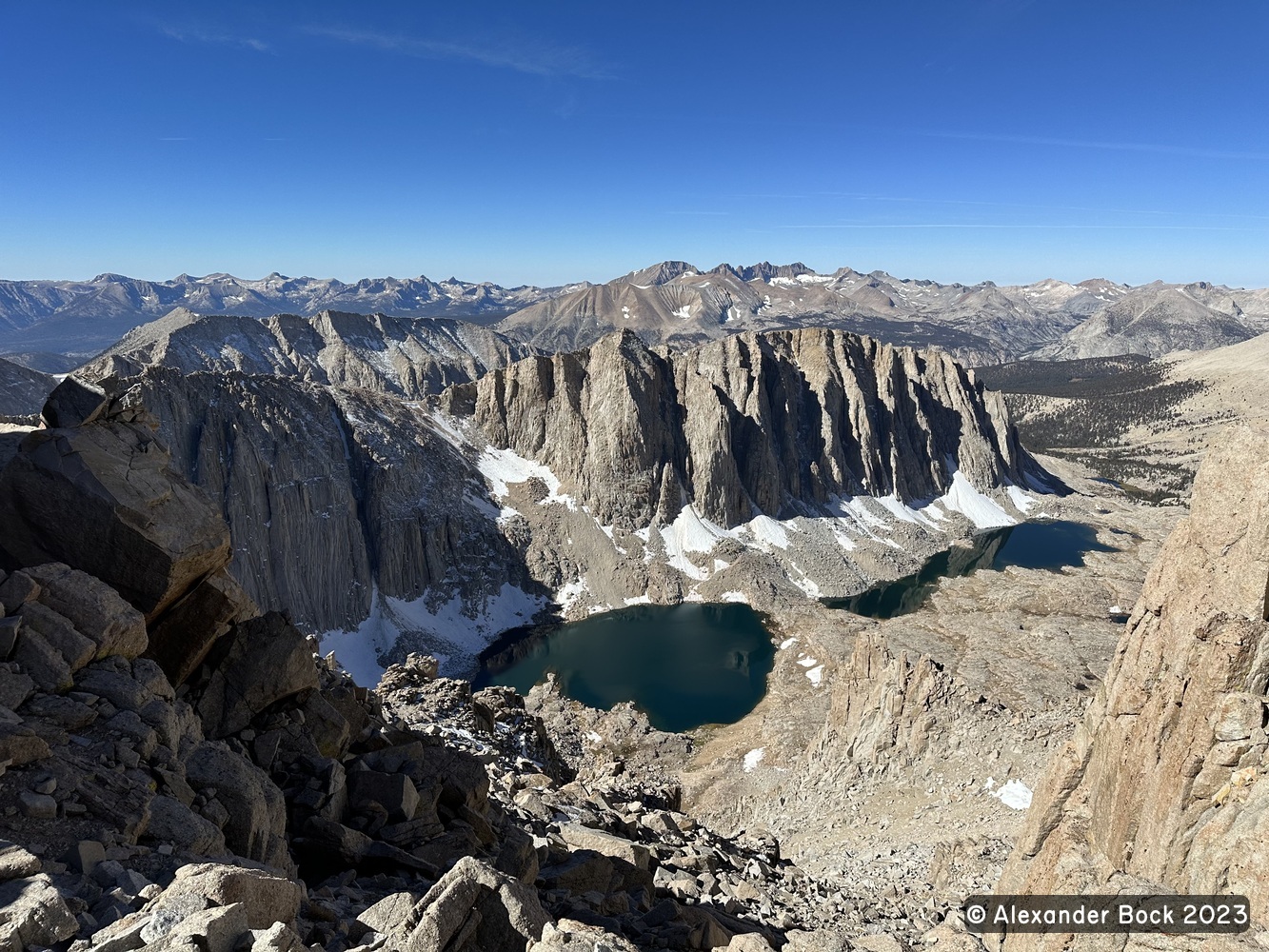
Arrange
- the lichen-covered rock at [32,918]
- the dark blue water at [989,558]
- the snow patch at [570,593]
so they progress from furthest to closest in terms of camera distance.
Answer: the dark blue water at [989,558] → the snow patch at [570,593] → the lichen-covered rock at [32,918]

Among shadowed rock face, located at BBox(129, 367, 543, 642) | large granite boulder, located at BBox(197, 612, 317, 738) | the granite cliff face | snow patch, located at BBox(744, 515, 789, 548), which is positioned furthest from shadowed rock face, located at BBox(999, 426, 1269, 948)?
snow patch, located at BBox(744, 515, 789, 548)

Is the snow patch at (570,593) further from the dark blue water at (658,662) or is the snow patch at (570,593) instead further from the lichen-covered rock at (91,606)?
the lichen-covered rock at (91,606)

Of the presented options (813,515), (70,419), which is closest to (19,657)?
(70,419)

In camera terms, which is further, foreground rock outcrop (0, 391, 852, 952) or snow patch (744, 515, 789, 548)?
snow patch (744, 515, 789, 548)

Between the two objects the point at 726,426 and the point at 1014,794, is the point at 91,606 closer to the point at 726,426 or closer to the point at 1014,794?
the point at 1014,794

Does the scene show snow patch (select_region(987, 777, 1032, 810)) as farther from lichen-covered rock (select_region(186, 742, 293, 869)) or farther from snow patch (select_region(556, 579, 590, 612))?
snow patch (select_region(556, 579, 590, 612))

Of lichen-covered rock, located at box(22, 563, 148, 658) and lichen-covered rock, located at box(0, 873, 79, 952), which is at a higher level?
lichen-covered rock, located at box(22, 563, 148, 658)

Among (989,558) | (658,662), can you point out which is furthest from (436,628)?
(989,558)

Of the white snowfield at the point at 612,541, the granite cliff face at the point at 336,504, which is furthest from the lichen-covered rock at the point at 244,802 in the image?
the granite cliff face at the point at 336,504
